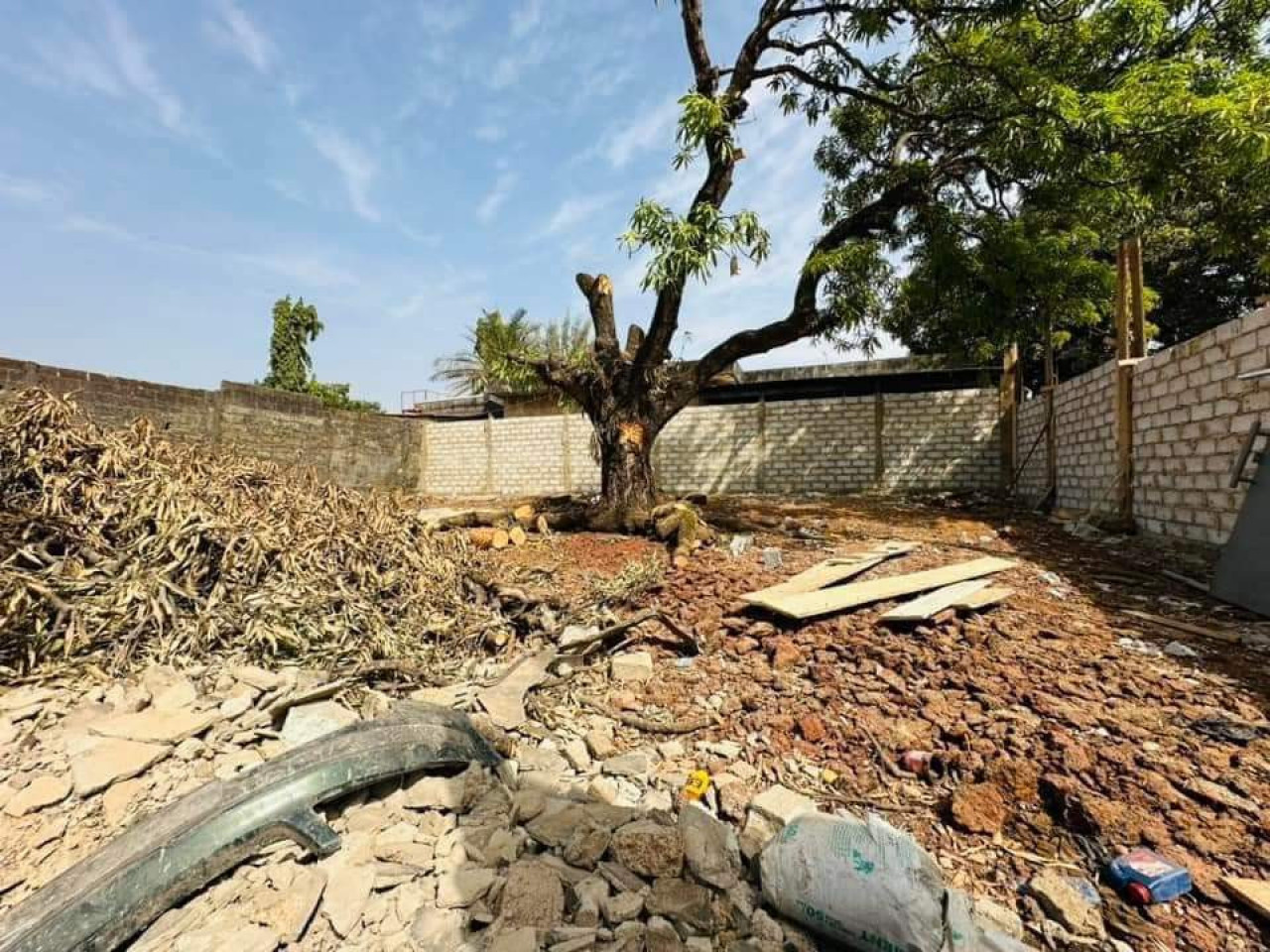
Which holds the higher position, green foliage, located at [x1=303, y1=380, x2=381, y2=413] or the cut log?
green foliage, located at [x1=303, y1=380, x2=381, y2=413]

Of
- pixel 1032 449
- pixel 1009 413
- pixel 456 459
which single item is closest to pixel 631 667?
pixel 1032 449

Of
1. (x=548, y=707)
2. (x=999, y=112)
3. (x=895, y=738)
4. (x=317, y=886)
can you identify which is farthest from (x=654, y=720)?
Answer: (x=999, y=112)

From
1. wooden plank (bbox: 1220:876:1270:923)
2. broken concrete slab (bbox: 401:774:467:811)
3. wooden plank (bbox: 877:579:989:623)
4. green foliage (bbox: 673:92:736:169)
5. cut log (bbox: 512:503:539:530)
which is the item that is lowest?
wooden plank (bbox: 1220:876:1270:923)

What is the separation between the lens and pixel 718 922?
4.66 feet

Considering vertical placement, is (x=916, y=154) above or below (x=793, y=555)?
above

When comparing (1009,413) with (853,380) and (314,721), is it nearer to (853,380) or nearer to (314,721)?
(853,380)

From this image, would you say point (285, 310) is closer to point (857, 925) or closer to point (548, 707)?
point (548, 707)

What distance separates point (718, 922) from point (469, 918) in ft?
2.02

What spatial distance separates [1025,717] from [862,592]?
1216 millimetres

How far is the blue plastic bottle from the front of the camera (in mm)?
1454

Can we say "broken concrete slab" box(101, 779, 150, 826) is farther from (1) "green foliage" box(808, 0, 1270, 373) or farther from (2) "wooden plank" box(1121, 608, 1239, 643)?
(1) "green foliage" box(808, 0, 1270, 373)

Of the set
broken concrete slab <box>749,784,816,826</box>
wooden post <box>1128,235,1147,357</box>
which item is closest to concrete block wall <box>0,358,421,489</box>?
broken concrete slab <box>749,784,816,826</box>

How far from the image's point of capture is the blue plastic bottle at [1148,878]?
1454 millimetres

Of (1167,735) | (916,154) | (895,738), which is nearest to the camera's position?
(1167,735)
